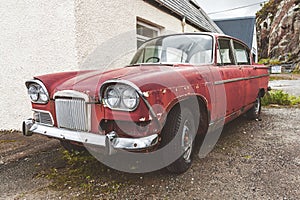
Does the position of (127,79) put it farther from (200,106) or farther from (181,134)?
(200,106)

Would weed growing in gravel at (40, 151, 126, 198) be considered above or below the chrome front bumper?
below

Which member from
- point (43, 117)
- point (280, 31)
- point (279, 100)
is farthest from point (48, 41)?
point (280, 31)

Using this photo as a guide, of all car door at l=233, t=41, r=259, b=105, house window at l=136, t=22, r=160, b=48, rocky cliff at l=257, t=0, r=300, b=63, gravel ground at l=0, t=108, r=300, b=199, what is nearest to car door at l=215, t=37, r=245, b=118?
car door at l=233, t=41, r=259, b=105

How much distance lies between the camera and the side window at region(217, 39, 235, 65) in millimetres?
3191

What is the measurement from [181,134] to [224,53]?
1.72 metres

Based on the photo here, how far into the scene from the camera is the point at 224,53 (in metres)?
3.35

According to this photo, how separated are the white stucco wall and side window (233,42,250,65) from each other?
106 inches

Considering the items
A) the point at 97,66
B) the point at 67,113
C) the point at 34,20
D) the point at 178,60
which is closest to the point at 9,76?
the point at 34,20

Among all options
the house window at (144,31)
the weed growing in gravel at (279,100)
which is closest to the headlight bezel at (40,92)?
the house window at (144,31)

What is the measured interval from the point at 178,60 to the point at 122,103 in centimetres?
141

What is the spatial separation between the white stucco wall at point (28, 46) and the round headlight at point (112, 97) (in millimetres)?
2137

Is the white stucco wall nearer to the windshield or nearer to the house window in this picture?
the windshield

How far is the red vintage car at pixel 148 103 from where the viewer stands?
6.16 feet

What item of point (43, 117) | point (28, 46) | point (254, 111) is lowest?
point (254, 111)
